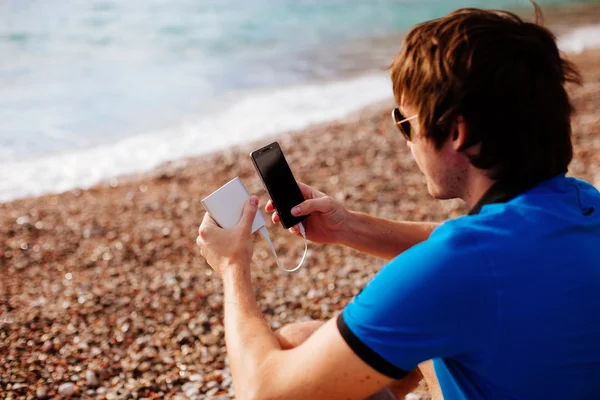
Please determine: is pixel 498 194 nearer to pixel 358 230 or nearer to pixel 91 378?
pixel 358 230

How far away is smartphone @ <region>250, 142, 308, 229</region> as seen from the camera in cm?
256

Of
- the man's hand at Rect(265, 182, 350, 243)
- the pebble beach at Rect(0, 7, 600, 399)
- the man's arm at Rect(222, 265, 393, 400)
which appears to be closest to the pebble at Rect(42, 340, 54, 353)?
the pebble beach at Rect(0, 7, 600, 399)

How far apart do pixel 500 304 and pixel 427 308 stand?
185mm

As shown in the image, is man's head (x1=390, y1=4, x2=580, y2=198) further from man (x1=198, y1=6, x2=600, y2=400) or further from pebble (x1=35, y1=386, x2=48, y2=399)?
pebble (x1=35, y1=386, x2=48, y2=399)

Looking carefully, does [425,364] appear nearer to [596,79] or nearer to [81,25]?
[596,79]

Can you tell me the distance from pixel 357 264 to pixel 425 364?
103 inches

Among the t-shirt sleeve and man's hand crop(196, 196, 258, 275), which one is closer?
the t-shirt sleeve

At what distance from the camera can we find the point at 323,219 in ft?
9.20

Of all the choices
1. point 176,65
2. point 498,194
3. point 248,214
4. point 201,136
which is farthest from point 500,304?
point 176,65

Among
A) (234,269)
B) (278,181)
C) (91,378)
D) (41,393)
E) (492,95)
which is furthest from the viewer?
(91,378)

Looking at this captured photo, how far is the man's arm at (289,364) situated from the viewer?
5.53ft

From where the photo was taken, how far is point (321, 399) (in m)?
1.78

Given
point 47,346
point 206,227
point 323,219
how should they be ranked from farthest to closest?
point 47,346 → point 323,219 → point 206,227

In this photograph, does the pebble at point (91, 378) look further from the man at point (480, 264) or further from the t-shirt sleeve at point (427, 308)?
the t-shirt sleeve at point (427, 308)
